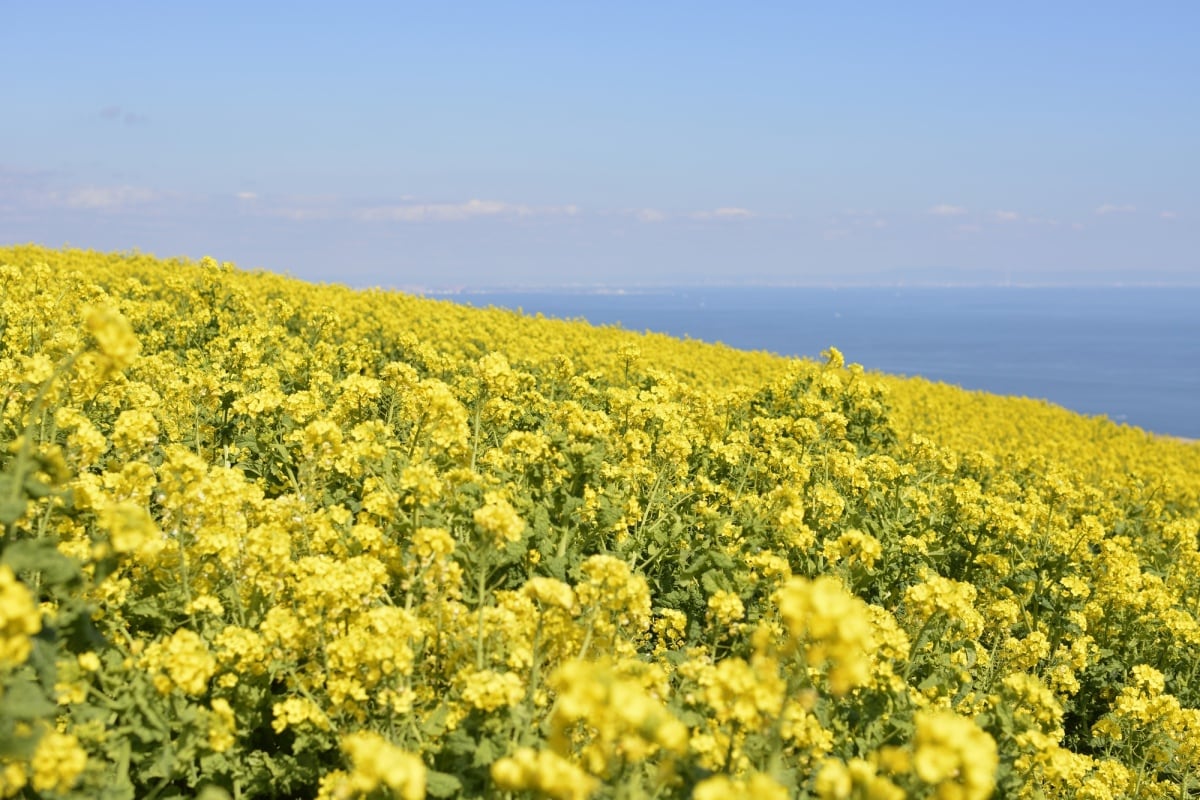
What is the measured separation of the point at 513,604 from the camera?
14.0 ft

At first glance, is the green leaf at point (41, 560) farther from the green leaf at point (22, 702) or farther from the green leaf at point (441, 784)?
the green leaf at point (441, 784)

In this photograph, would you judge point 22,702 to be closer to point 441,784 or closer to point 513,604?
point 441,784

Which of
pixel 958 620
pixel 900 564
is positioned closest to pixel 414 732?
pixel 958 620

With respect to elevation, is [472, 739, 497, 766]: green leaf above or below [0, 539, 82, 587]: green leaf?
below

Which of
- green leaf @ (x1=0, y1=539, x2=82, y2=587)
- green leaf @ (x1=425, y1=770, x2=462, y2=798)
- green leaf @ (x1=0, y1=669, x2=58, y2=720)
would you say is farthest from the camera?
green leaf @ (x1=425, y1=770, x2=462, y2=798)

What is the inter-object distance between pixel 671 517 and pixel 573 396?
4.18 meters

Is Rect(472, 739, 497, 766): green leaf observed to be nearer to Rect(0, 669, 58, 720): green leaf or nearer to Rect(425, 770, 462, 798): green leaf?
Rect(425, 770, 462, 798): green leaf

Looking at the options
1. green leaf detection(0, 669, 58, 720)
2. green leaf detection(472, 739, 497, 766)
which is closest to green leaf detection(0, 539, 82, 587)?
green leaf detection(0, 669, 58, 720)

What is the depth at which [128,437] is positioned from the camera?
5.30 m

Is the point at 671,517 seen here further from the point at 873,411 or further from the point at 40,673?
the point at 873,411

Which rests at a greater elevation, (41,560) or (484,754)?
(41,560)

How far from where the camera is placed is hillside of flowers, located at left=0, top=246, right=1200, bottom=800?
3.14 meters

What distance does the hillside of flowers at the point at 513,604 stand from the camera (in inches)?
124

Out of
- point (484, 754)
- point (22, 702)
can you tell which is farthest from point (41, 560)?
point (484, 754)
